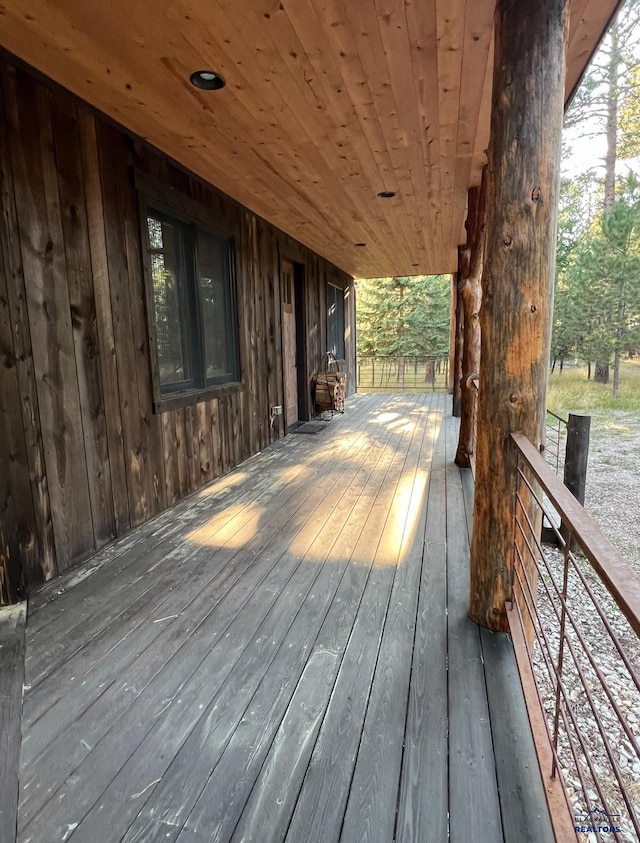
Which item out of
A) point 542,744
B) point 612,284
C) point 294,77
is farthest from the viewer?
point 612,284

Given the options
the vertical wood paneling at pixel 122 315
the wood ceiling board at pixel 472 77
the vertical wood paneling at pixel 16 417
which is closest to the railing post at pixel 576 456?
the wood ceiling board at pixel 472 77

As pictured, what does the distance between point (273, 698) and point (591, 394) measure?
12470mm

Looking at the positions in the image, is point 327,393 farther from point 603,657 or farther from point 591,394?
point 591,394

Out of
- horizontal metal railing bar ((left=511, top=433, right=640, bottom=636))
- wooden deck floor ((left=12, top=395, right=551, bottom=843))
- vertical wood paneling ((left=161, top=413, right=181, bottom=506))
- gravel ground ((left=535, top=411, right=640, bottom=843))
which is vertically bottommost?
gravel ground ((left=535, top=411, right=640, bottom=843))

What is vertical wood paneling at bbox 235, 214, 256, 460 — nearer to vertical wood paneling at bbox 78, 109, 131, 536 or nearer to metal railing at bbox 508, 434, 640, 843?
vertical wood paneling at bbox 78, 109, 131, 536

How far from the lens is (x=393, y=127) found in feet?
9.06

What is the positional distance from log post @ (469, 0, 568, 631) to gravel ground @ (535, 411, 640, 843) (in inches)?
15.2

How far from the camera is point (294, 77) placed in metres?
2.23

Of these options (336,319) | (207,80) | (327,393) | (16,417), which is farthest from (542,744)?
(336,319)

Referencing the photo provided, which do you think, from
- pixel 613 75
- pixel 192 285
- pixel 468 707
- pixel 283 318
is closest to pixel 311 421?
pixel 283 318

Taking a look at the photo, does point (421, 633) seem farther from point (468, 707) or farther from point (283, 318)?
point (283, 318)

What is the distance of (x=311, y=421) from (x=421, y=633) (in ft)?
16.0

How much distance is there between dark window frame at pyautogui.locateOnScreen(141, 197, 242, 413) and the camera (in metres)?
3.04

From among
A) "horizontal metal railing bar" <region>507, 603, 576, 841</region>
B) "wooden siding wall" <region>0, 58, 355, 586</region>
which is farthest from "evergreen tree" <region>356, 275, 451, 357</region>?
"horizontal metal railing bar" <region>507, 603, 576, 841</region>
